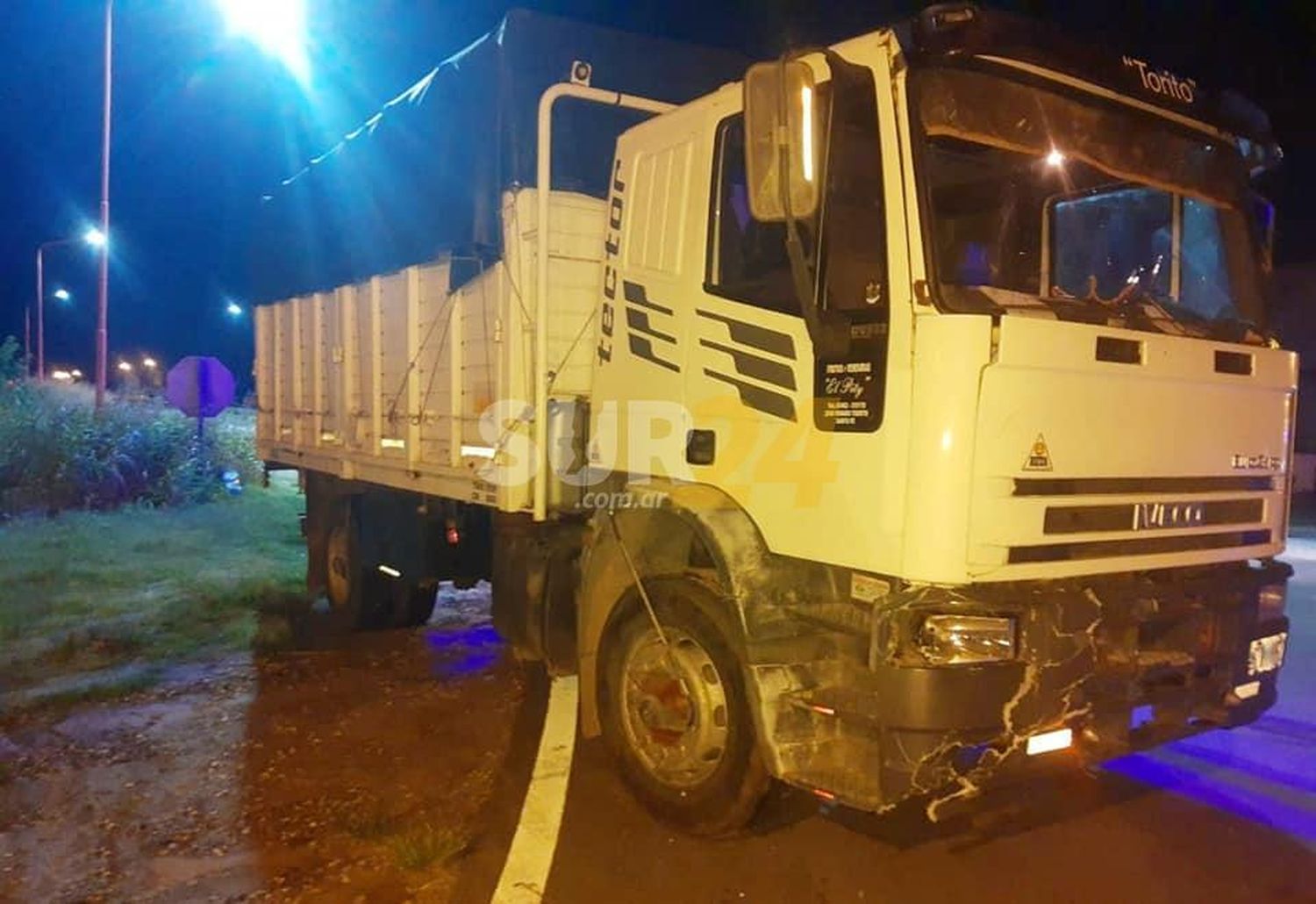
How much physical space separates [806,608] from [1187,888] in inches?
71.6

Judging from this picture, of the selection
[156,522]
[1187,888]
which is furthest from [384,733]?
[156,522]

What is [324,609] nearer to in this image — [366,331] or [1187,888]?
[366,331]

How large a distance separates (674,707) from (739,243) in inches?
76.7

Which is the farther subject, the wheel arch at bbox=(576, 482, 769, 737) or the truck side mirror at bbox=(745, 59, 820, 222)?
the wheel arch at bbox=(576, 482, 769, 737)

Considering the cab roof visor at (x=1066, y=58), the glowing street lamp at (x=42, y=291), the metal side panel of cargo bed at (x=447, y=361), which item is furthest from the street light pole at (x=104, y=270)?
the cab roof visor at (x=1066, y=58)

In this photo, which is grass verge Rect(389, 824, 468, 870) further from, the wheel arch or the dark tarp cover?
the dark tarp cover

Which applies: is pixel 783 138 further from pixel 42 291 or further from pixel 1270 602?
pixel 42 291

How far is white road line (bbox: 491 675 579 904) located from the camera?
13.0 feet

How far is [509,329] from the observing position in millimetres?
5277

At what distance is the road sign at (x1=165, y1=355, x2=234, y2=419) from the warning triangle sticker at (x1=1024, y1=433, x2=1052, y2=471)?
13.6 m

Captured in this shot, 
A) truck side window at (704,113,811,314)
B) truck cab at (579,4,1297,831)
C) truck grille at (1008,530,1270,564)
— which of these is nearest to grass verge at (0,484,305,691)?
truck cab at (579,4,1297,831)

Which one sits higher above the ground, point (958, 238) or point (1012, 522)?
point (958, 238)

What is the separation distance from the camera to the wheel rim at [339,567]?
27.4ft
